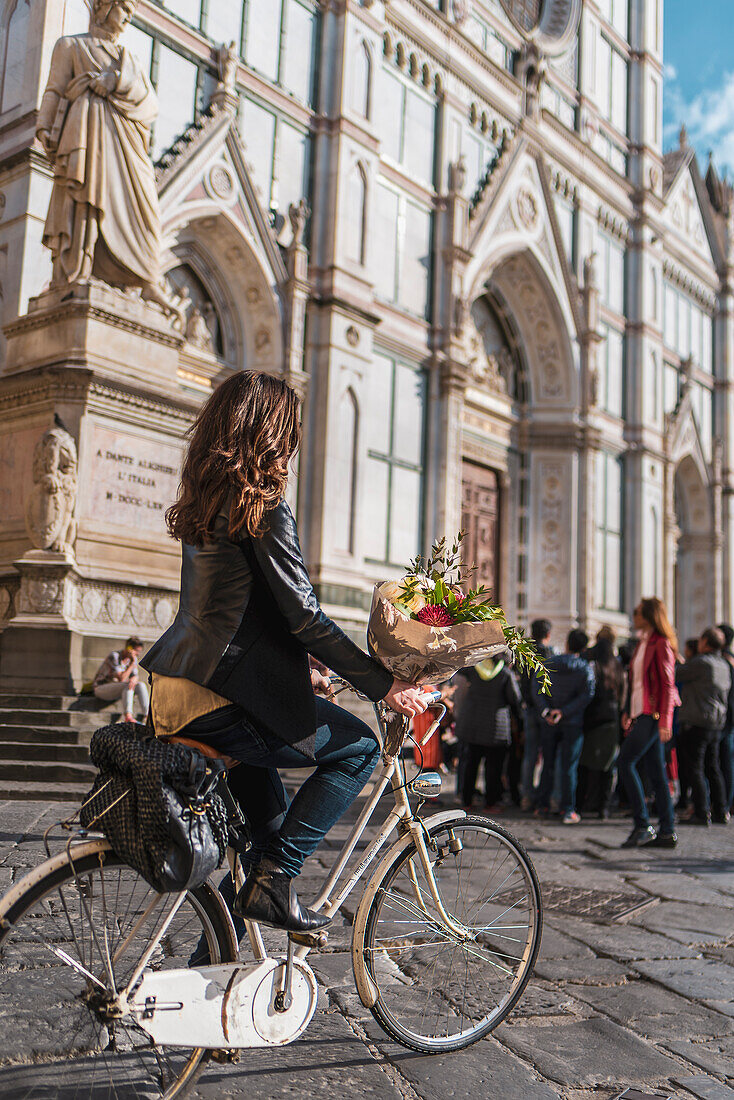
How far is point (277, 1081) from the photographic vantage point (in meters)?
2.49

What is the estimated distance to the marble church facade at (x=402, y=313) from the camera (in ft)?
26.0

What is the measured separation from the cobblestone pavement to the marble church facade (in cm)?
361

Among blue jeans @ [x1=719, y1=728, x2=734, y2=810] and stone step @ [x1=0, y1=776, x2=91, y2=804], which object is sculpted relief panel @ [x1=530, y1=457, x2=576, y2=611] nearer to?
blue jeans @ [x1=719, y1=728, x2=734, y2=810]

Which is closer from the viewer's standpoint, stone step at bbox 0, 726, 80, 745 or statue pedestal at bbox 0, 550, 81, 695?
stone step at bbox 0, 726, 80, 745

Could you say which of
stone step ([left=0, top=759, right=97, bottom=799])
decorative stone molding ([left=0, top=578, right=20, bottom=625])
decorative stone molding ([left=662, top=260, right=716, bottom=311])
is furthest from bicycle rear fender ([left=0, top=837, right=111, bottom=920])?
decorative stone molding ([left=662, top=260, right=716, bottom=311])

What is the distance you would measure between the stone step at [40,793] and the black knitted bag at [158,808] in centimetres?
424

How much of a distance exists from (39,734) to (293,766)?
16.2 feet

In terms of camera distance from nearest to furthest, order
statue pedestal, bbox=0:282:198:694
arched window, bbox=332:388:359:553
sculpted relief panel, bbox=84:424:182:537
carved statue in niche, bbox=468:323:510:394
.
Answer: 1. statue pedestal, bbox=0:282:198:694
2. sculpted relief panel, bbox=84:424:182:537
3. arched window, bbox=332:388:359:553
4. carved statue in niche, bbox=468:323:510:394

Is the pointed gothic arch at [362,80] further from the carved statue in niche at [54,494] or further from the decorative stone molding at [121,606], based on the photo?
the decorative stone molding at [121,606]

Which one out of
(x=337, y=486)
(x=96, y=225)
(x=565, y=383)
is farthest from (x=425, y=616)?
(x=565, y=383)

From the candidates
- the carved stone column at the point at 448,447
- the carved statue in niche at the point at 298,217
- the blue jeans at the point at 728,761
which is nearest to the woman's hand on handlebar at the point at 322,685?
the blue jeans at the point at 728,761

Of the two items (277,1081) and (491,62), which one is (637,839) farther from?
(491,62)

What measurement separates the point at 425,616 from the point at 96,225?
678cm

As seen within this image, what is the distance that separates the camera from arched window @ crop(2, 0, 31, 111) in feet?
37.8
